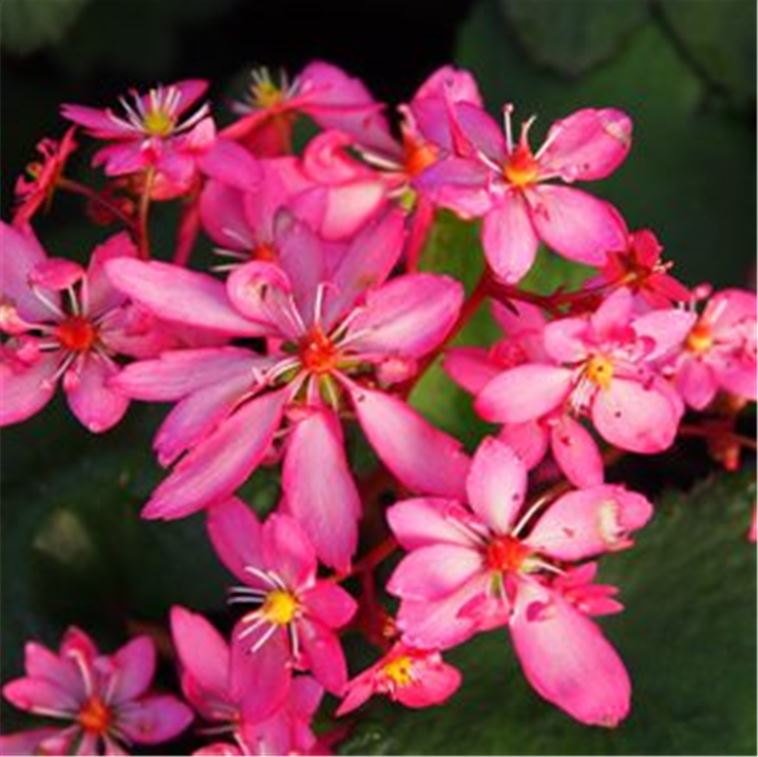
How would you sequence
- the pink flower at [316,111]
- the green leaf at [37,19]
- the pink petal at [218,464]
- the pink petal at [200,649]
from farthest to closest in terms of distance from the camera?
the green leaf at [37,19]
the pink flower at [316,111]
the pink petal at [200,649]
the pink petal at [218,464]

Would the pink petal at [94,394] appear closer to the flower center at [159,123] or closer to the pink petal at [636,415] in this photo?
the flower center at [159,123]

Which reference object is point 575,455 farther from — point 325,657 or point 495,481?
point 325,657

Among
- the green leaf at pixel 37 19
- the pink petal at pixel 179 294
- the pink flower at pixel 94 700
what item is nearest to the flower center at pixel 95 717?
the pink flower at pixel 94 700

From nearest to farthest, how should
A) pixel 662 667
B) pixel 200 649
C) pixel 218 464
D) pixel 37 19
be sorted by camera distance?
pixel 218 464, pixel 200 649, pixel 662 667, pixel 37 19

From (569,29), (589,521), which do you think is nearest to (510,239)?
(589,521)

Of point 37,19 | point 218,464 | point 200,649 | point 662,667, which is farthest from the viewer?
point 37,19

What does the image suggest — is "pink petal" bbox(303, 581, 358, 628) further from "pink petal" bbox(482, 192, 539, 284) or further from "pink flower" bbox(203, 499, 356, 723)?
"pink petal" bbox(482, 192, 539, 284)

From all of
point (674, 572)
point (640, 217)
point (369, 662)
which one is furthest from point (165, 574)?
point (640, 217)
